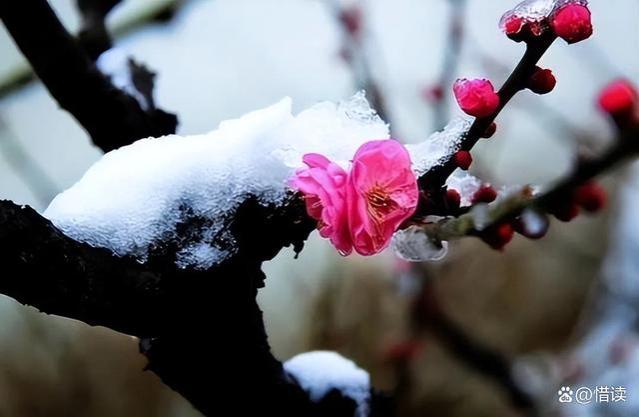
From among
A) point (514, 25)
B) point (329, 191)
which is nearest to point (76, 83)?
point (329, 191)

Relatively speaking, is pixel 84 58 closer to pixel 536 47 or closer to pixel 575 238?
pixel 536 47

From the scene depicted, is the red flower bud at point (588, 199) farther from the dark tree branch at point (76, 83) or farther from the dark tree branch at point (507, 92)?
the dark tree branch at point (76, 83)

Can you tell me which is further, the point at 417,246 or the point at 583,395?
the point at 583,395

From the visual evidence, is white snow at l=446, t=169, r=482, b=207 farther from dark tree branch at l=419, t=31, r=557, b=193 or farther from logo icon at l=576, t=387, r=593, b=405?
logo icon at l=576, t=387, r=593, b=405

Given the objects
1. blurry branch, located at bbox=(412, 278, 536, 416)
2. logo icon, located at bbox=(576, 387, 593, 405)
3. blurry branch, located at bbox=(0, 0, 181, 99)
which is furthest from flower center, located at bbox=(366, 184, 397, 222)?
blurry branch, located at bbox=(412, 278, 536, 416)

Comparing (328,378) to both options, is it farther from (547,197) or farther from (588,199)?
(547,197)

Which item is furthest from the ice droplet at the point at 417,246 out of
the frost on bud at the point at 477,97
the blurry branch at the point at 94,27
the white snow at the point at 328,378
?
the blurry branch at the point at 94,27

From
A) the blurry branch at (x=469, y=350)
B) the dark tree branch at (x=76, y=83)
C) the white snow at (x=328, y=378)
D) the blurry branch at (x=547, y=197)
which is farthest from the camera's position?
the blurry branch at (x=469, y=350)
